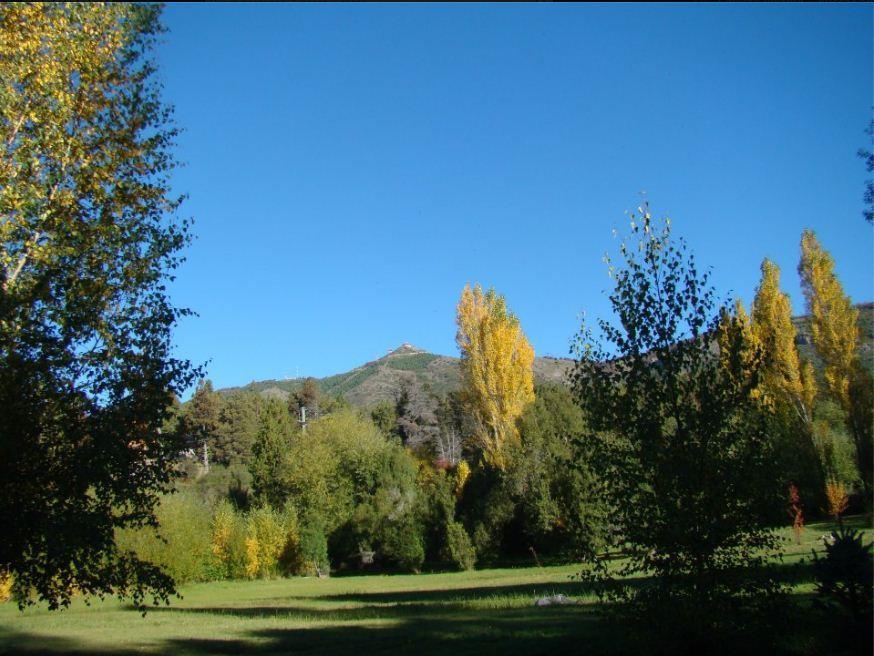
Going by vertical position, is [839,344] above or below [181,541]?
above

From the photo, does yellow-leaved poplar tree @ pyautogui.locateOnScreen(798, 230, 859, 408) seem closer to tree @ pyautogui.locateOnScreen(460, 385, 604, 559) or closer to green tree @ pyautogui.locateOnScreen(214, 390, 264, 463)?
tree @ pyautogui.locateOnScreen(460, 385, 604, 559)

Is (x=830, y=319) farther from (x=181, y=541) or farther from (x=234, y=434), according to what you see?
(x=234, y=434)

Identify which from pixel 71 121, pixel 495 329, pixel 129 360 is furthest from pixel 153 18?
pixel 495 329

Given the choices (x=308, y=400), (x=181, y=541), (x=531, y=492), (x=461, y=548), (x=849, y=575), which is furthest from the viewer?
(x=308, y=400)

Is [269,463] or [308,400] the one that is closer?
[269,463]

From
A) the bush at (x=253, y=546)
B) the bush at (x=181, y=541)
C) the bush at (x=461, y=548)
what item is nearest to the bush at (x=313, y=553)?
the bush at (x=253, y=546)

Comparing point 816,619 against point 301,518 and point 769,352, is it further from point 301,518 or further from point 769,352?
point 301,518

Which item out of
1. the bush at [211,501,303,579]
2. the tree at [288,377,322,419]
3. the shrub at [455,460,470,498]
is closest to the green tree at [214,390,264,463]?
the tree at [288,377,322,419]

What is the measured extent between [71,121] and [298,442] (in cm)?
4968

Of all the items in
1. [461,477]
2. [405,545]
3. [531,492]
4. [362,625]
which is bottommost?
[405,545]

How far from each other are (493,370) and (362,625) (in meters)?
26.7

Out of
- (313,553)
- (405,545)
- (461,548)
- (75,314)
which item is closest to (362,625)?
(75,314)

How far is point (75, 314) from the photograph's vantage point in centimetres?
991

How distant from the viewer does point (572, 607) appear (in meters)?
15.6
